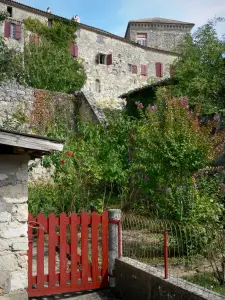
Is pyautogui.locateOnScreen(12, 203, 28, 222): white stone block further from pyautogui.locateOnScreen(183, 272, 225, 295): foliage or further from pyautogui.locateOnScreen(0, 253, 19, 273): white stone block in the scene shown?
pyautogui.locateOnScreen(183, 272, 225, 295): foliage

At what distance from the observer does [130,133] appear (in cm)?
996

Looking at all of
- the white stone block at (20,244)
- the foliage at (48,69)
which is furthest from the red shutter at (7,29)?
the white stone block at (20,244)

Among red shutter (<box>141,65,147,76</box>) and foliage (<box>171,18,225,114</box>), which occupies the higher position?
red shutter (<box>141,65,147,76</box>)

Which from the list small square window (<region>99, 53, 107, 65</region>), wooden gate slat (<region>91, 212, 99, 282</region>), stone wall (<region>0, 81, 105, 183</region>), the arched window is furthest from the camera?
small square window (<region>99, 53, 107, 65</region>)

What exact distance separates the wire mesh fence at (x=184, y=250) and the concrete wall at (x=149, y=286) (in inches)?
5.8

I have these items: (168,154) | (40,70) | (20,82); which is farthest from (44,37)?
(168,154)

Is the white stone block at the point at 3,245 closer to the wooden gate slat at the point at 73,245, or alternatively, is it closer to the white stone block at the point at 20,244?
the white stone block at the point at 20,244

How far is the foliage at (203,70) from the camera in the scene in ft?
44.7

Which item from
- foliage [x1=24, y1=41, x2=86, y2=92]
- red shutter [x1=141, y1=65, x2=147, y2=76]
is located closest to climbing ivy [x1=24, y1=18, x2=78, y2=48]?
foliage [x1=24, y1=41, x2=86, y2=92]

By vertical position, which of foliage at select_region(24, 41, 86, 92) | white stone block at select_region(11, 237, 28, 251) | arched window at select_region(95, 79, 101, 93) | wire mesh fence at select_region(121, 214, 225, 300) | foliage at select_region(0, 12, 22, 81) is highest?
arched window at select_region(95, 79, 101, 93)

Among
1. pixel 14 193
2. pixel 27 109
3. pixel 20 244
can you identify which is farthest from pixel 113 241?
pixel 27 109

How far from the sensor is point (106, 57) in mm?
31109

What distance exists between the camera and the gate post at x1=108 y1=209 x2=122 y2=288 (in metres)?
5.70

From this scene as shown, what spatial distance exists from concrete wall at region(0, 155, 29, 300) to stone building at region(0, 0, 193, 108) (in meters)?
21.5
